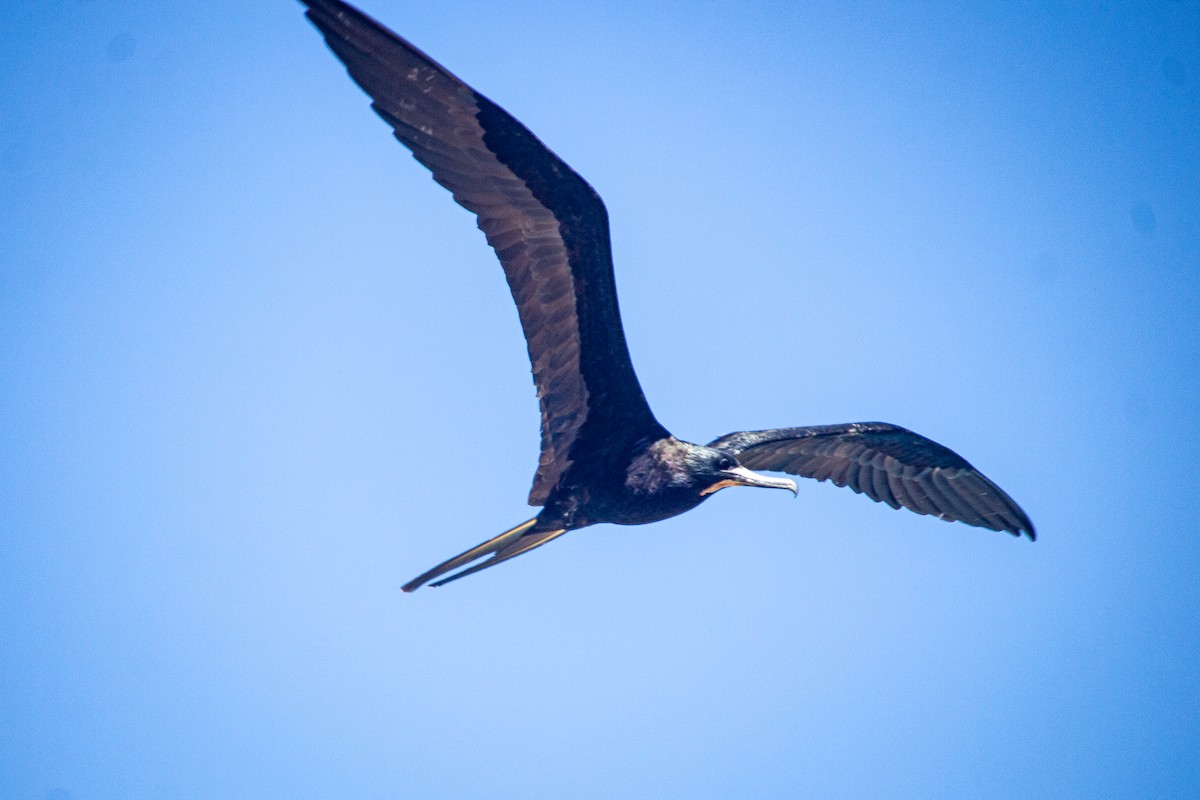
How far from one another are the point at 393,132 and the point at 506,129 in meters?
0.54

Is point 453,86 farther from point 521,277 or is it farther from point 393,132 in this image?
point 521,277

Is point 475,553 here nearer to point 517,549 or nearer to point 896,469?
point 517,549

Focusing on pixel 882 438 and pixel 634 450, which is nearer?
pixel 634 450

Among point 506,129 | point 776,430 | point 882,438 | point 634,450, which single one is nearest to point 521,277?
point 506,129

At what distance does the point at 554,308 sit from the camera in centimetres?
555

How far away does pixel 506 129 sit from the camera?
17.0 ft

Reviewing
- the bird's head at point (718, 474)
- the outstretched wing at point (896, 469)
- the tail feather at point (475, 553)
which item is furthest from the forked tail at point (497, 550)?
the outstretched wing at point (896, 469)

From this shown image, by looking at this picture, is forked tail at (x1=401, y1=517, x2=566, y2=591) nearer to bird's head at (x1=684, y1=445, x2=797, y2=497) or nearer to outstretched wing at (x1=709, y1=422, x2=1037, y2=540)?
bird's head at (x1=684, y1=445, x2=797, y2=497)

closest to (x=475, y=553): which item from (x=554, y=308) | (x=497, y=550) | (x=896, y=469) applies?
(x=497, y=550)

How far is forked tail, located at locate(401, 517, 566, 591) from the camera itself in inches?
214

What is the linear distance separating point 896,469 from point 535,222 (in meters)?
3.24

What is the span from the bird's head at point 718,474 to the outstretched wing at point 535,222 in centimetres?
30

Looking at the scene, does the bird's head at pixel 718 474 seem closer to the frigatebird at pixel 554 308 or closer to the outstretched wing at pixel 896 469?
the frigatebird at pixel 554 308

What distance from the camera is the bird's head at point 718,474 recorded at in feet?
19.7
